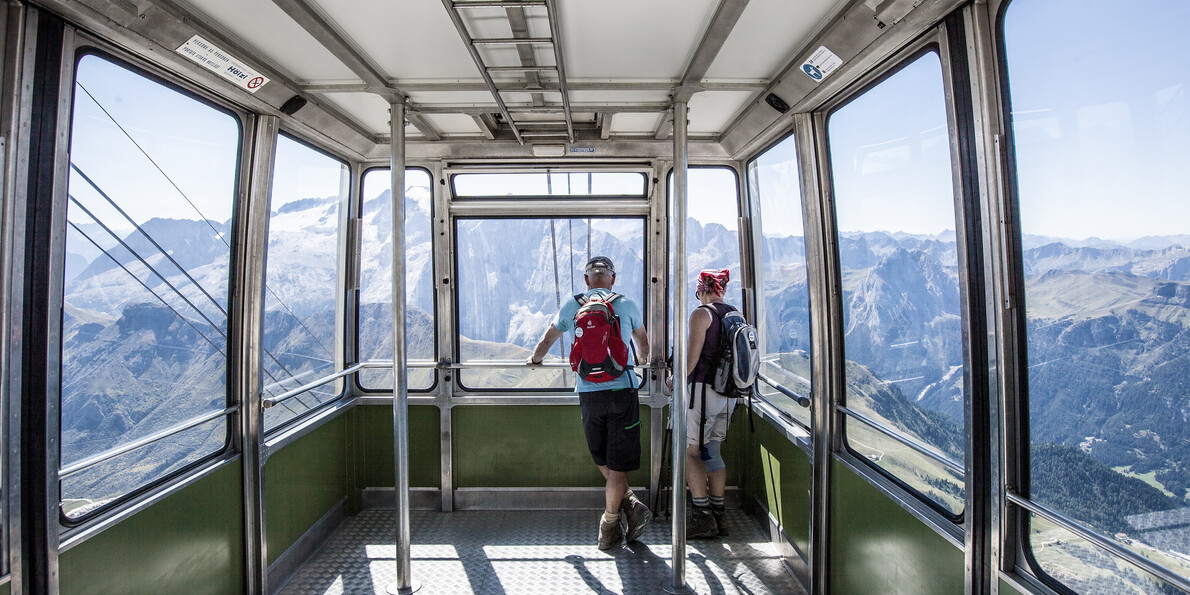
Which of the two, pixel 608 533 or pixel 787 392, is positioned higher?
pixel 787 392

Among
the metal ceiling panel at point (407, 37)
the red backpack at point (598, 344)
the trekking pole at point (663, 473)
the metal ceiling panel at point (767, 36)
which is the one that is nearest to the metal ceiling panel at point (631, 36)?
the metal ceiling panel at point (767, 36)

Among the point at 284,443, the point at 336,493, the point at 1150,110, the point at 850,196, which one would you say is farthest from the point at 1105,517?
the point at 336,493

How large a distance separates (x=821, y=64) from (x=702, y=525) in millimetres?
2984

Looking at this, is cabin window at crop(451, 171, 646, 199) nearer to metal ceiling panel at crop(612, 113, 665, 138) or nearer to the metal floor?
metal ceiling panel at crop(612, 113, 665, 138)

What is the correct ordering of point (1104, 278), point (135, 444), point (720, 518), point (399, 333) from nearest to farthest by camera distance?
1. point (1104, 278)
2. point (135, 444)
3. point (399, 333)
4. point (720, 518)

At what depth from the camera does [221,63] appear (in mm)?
2584

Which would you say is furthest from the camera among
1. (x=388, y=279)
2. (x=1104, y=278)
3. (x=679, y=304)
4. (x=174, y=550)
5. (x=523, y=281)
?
(x=523, y=281)

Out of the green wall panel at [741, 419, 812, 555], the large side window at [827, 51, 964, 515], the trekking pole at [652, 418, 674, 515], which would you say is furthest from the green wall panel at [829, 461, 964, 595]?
the trekking pole at [652, 418, 674, 515]

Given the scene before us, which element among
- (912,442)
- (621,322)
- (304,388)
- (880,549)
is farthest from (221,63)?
(880,549)

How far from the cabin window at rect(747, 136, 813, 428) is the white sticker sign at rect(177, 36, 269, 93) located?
285 centimetres

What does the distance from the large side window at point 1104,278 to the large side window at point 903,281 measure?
0.36m

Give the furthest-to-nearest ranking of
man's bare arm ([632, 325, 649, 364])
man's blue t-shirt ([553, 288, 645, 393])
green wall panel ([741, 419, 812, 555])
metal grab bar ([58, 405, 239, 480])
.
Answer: man's bare arm ([632, 325, 649, 364]) < man's blue t-shirt ([553, 288, 645, 393]) < green wall panel ([741, 419, 812, 555]) < metal grab bar ([58, 405, 239, 480])

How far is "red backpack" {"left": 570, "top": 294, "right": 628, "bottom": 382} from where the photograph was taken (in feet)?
12.1

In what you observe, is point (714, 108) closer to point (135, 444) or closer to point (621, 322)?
point (621, 322)
